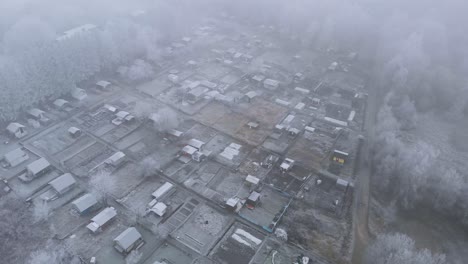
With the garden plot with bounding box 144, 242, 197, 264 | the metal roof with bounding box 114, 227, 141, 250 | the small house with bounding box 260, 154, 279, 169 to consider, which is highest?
the small house with bounding box 260, 154, 279, 169

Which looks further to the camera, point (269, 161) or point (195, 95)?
point (195, 95)

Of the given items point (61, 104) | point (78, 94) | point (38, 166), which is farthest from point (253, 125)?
point (61, 104)

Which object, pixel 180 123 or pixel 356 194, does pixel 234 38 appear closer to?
pixel 180 123

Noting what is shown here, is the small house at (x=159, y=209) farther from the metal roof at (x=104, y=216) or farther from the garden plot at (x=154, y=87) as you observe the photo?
the garden plot at (x=154, y=87)

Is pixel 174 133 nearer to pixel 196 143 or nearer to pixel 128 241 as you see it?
pixel 196 143

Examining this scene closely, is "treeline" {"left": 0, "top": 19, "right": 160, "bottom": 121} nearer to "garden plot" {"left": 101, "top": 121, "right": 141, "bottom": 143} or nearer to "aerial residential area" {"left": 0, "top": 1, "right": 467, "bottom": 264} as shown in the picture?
"aerial residential area" {"left": 0, "top": 1, "right": 467, "bottom": 264}

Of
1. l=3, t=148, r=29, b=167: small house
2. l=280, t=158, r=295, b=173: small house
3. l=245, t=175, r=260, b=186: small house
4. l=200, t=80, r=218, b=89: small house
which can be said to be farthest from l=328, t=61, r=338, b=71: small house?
l=3, t=148, r=29, b=167: small house
